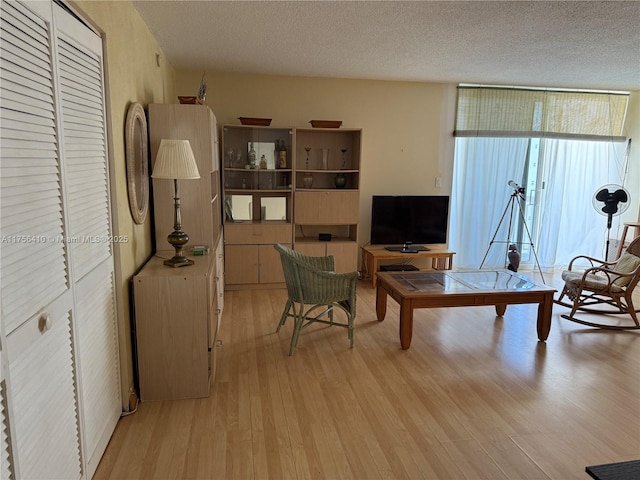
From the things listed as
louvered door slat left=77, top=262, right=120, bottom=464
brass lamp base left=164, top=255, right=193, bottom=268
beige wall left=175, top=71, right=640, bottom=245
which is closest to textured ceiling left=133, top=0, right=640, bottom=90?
beige wall left=175, top=71, right=640, bottom=245

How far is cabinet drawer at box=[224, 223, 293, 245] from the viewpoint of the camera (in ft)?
15.8

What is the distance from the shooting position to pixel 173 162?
2641 mm

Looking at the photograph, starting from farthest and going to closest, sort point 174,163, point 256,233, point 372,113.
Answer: point 372,113
point 256,233
point 174,163

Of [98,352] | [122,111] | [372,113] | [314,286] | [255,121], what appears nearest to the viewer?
[98,352]

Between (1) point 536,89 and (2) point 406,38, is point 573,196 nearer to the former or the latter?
(1) point 536,89

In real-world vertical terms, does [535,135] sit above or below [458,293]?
above

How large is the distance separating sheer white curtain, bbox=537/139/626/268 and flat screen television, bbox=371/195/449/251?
5.41 ft

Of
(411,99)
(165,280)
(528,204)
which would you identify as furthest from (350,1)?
(528,204)

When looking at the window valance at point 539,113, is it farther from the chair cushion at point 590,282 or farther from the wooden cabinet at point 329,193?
the chair cushion at point 590,282

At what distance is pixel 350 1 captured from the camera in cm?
269

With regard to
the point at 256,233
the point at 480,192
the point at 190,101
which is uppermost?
the point at 190,101

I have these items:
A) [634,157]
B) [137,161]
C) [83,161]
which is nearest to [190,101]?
[137,161]

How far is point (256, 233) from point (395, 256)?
64.6 inches

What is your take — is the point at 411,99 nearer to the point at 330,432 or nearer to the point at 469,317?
the point at 469,317
